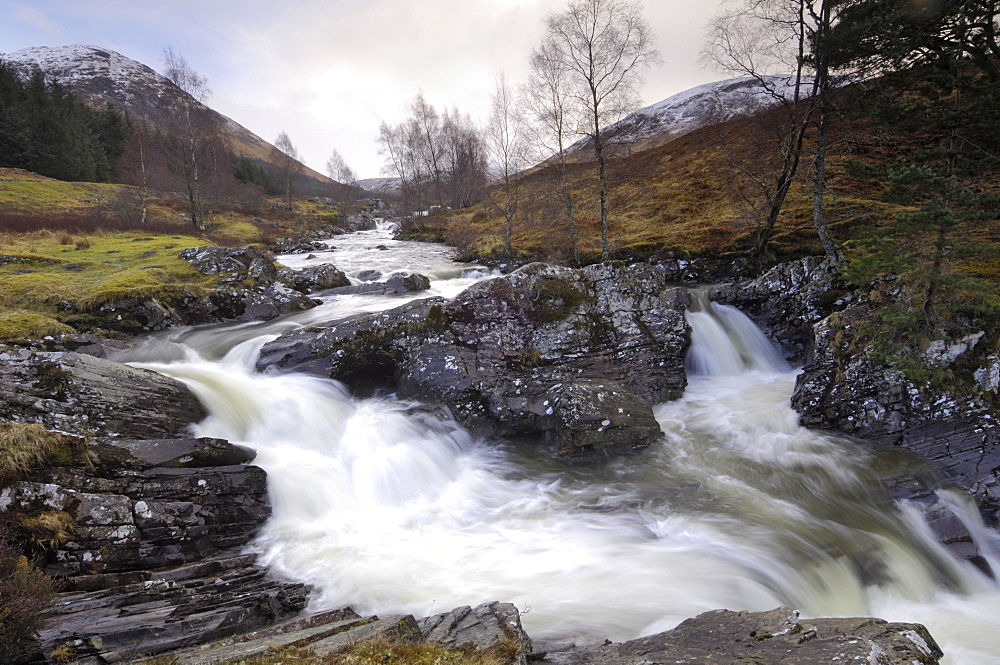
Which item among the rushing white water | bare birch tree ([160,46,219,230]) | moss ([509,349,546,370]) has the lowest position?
the rushing white water

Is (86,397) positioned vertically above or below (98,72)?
below

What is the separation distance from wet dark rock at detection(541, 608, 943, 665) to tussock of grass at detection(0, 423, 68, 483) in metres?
6.78

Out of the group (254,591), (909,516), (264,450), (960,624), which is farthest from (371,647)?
(909,516)

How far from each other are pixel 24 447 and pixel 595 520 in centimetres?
844

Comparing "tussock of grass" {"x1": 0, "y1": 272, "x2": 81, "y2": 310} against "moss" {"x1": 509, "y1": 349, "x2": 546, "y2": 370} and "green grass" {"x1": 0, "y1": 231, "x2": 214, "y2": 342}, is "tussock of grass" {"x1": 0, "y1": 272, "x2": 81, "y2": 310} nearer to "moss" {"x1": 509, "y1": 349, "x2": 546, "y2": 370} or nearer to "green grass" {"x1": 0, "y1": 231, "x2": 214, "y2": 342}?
"green grass" {"x1": 0, "y1": 231, "x2": 214, "y2": 342}

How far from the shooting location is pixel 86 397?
293 inches

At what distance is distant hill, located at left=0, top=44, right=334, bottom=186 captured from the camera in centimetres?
12725

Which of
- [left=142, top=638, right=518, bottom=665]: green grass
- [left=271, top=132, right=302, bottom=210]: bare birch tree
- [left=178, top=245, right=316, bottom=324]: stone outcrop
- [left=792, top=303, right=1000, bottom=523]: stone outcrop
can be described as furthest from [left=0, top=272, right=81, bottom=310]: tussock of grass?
[left=271, top=132, right=302, bottom=210]: bare birch tree

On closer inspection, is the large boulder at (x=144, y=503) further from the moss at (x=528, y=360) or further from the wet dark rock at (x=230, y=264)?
the wet dark rock at (x=230, y=264)

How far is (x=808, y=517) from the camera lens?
25.2 ft

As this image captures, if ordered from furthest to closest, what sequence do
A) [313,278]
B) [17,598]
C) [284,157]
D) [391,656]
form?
[284,157], [313,278], [17,598], [391,656]

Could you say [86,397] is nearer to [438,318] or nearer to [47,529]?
[47,529]

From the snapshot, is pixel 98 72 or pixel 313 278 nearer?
pixel 313 278

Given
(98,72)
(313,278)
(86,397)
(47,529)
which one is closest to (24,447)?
(47,529)
